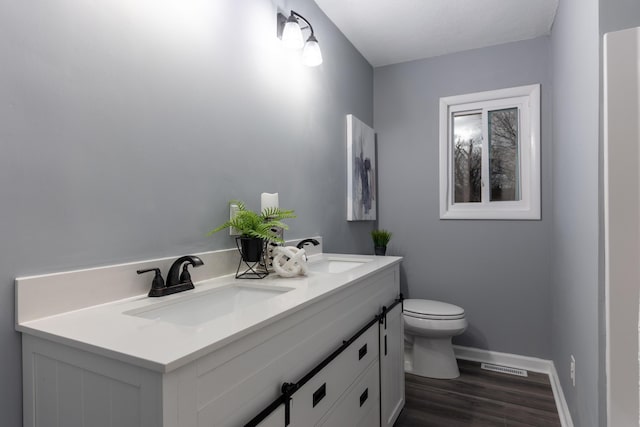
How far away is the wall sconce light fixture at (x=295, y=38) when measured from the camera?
66.7 inches

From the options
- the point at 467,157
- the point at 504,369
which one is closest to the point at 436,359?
the point at 504,369

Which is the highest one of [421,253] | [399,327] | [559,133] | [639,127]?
[559,133]

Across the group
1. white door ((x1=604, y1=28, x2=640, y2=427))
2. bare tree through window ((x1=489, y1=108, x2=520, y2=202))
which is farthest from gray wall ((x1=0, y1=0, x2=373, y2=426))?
bare tree through window ((x1=489, y1=108, x2=520, y2=202))

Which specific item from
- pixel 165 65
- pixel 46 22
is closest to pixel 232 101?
pixel 165 65

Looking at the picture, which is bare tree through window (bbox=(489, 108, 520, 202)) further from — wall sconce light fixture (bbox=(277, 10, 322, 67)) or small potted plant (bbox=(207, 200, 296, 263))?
small potted plant (bbox=(207, 200, 296, 263))

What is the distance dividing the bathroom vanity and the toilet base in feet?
4.19

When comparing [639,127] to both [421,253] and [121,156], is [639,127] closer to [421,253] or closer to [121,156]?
[121,156]

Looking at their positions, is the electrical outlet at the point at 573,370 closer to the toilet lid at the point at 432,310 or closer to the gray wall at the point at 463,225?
the toilet lid at the point at 432,310

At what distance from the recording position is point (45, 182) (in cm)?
88

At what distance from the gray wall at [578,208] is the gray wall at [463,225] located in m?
0.32

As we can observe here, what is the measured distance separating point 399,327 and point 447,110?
181cm

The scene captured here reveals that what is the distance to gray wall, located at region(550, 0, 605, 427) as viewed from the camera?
1.27 metres

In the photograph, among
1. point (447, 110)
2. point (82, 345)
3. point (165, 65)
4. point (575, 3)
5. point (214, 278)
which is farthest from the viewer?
point (447, 110)

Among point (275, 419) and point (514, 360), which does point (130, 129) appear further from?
point (514, 360)
